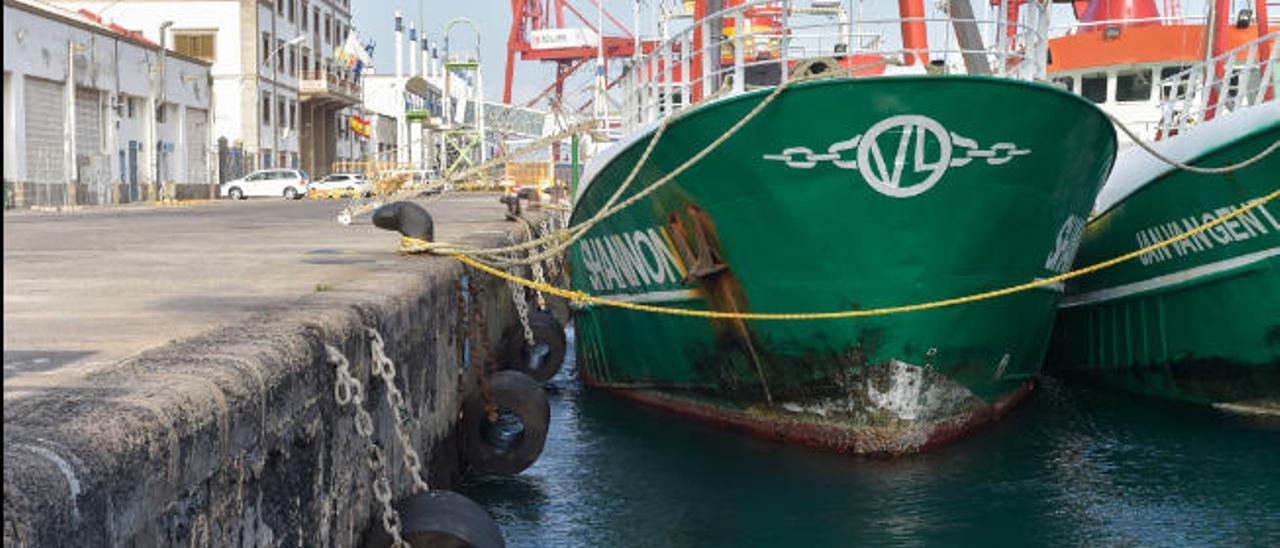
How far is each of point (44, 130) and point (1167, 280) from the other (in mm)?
27728

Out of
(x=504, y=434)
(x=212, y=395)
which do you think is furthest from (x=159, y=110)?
(x=212, y=395)

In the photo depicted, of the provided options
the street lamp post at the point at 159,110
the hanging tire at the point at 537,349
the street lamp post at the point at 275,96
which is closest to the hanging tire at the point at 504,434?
the hanging tire at the point at 537,349

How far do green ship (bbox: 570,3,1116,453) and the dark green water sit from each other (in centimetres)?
30

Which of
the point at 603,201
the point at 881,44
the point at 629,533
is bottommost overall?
the point at 629,533

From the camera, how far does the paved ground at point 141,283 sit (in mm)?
3768

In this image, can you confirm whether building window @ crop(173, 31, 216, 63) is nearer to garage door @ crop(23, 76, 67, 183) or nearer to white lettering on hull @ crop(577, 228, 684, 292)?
garage door @ crop(23, 76, 67, 183)

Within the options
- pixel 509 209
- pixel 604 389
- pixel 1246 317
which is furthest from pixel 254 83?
pixel 1246 317

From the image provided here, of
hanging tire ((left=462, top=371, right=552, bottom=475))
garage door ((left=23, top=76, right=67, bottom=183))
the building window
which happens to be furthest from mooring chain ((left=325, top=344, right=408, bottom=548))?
the building window

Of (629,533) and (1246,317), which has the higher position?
(1246,317)

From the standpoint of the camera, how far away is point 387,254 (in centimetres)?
804

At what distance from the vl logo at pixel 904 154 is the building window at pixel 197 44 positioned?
43091 millimetres

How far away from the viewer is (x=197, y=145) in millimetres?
41719

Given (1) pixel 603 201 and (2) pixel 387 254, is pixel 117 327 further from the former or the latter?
(1) pixel 603 201

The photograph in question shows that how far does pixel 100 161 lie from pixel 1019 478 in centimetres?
3065
